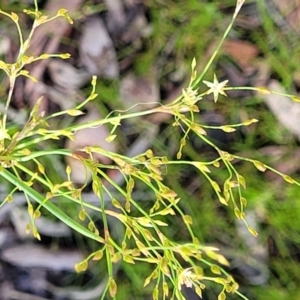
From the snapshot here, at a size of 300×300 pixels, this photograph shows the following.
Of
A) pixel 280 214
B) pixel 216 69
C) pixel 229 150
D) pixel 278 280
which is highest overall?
pixel 216 69

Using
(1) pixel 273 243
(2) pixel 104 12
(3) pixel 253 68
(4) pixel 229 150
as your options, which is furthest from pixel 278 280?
(2) pixel 104 12

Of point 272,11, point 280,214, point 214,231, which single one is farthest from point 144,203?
point 272,11

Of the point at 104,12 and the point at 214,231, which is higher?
the point at 104,12

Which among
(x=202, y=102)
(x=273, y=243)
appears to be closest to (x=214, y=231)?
(x=273, y=243)

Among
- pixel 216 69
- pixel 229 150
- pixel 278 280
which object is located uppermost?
pixel 216 69

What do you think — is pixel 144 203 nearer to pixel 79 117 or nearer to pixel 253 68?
pixel 79 117

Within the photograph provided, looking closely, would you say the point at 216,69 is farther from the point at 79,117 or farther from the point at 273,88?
the point at 79,117

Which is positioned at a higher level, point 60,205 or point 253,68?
point 253,68

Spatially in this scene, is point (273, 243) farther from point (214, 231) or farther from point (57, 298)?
point (57, 298)
